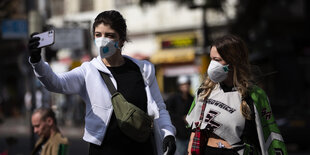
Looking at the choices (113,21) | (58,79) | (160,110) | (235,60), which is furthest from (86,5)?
(58,79)

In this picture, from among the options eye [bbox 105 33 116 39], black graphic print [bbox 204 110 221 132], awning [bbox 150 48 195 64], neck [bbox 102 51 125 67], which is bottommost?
awning [bbox 150 48 195 64]

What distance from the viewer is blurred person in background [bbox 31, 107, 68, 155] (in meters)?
5.40

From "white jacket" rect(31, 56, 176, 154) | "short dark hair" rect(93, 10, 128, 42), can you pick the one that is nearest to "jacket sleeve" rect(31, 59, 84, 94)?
"white jacket" rect(31, 56, 176, 154)

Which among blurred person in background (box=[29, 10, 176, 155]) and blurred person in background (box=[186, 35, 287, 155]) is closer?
blurred person in background (box=[29, 10, 176, 155])

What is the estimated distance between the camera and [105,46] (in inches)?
163

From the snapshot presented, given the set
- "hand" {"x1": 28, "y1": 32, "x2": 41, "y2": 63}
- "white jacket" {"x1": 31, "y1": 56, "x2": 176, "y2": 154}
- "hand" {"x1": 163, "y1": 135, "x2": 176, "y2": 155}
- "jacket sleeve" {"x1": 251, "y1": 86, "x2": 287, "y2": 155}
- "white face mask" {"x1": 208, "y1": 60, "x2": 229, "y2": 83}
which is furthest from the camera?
"white face mask" {"x1": 208, "y1": 60, "x2": 229, "y2": 83}

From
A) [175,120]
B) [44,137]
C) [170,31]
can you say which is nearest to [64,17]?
[170,31]

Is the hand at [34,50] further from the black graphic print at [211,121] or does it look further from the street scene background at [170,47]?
the black graphic print at [211,121]

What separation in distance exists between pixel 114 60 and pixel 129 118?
439 millimetres

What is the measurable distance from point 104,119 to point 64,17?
38.2m

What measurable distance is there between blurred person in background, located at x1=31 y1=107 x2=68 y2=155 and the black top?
1.37 metres

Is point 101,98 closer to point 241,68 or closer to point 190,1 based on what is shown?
point 241,68

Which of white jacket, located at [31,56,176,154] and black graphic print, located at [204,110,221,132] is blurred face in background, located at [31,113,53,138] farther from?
black graphic print, located at [204,110,221,132]

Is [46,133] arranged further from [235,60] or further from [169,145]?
[235,60]
